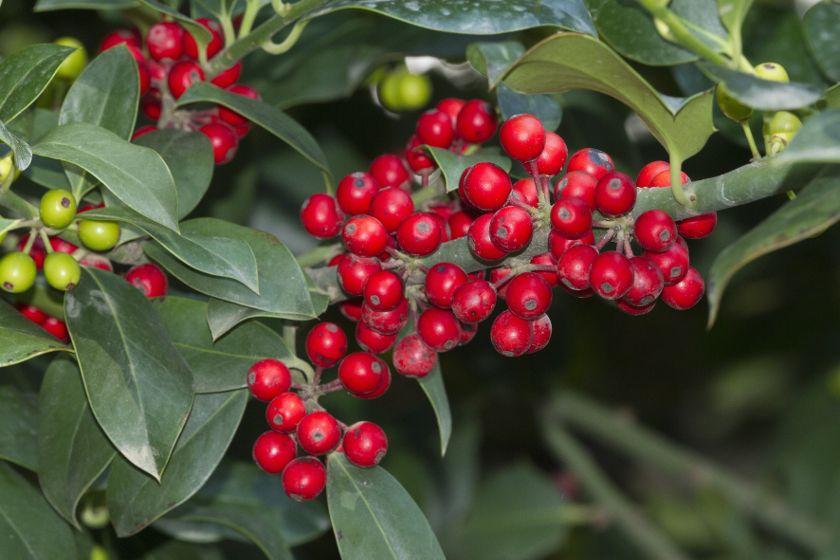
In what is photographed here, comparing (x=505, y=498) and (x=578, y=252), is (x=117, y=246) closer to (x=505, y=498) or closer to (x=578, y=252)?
(x=578, y=252)

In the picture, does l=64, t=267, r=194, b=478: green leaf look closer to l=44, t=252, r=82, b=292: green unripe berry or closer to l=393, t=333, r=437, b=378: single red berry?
l=44, t=252, r=82, b=292: green unripe berry

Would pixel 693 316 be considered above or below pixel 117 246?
below

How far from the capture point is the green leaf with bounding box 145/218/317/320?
0.69 meters

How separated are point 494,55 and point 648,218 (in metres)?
0.23

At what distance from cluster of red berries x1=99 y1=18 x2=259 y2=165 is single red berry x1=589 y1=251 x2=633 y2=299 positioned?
1.67 ft

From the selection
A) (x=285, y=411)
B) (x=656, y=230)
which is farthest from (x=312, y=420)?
(x=656, y=230)

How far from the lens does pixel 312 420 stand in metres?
0.73

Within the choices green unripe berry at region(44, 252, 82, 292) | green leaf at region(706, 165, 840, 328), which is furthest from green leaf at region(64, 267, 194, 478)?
green leaf at region(706, 165, 840, 328)

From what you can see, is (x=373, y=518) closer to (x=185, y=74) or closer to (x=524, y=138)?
(x=524, y=138)

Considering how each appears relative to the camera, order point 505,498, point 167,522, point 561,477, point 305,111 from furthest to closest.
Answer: point 561,477, point 505,498, point 305,111, point 167,522

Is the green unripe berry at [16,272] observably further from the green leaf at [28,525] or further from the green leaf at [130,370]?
the green leaf at [28,525]

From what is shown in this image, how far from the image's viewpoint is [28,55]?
686 millimetres

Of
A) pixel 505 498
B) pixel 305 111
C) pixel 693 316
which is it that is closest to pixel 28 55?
pixel 305 111

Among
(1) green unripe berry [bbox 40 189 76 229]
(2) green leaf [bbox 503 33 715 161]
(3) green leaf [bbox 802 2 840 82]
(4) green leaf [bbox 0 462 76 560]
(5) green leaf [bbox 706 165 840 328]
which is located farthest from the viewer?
(3) green leaf [bbox 802 2 840 82]
